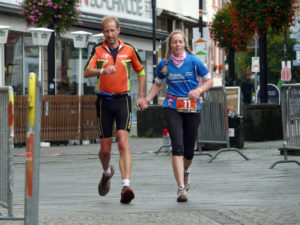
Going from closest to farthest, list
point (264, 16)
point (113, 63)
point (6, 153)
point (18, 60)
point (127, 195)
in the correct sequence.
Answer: point (6, 153) < point (127, 195) < point (113, 63) < point (264, 16) < point (18, 60)

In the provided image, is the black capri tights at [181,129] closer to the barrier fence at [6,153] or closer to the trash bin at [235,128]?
the barrier fence at [6,153]

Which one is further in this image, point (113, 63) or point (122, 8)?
point (122, 8)

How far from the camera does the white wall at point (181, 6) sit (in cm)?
4664

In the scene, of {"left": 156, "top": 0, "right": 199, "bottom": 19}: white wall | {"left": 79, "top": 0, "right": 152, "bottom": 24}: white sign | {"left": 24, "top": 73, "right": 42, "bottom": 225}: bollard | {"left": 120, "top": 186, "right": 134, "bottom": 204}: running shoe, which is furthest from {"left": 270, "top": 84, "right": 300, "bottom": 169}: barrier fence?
{"left": 156, "top": 0, "right": 199, "bottom": 19}: white wall

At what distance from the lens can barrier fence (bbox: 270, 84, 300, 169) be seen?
41.6 feet

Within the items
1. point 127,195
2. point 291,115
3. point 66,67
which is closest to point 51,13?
point 66,67

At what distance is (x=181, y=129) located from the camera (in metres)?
9.27

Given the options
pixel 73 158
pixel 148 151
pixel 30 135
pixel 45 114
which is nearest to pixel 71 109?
pixel 45 114

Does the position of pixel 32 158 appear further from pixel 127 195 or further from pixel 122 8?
pixel 122 8

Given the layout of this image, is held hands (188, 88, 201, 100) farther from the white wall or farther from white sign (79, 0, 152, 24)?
the white wall

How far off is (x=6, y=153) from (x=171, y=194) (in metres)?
2.82

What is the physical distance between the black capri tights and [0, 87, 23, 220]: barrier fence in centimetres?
234

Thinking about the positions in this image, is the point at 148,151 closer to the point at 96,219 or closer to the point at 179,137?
the point at 179,137

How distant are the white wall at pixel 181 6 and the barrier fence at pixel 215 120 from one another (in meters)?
30.6
